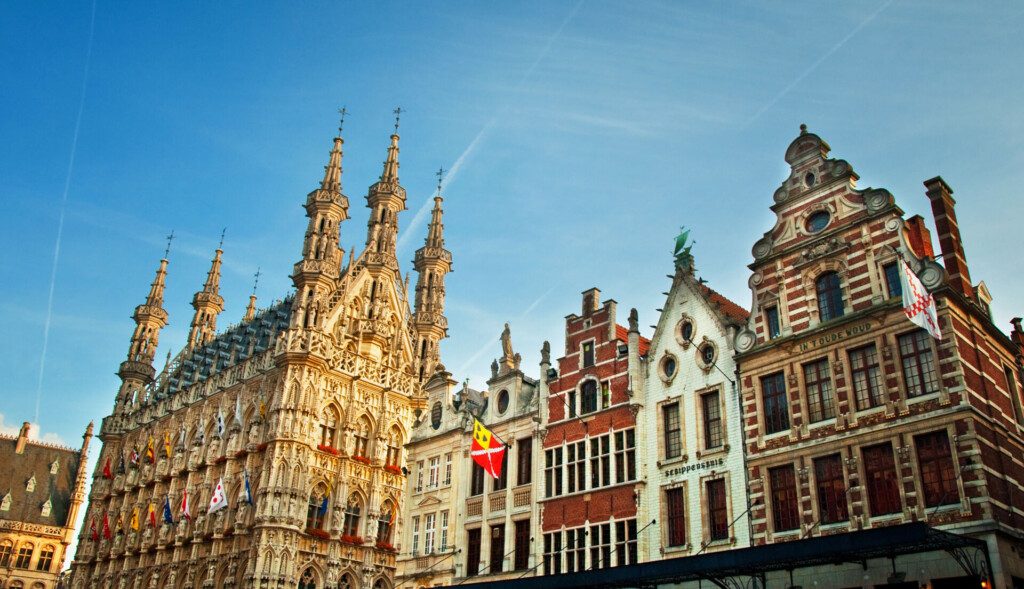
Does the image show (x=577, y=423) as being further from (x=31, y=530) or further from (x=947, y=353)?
(x=31, y=530)

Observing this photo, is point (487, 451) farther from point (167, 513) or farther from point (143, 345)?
point (143, 345)

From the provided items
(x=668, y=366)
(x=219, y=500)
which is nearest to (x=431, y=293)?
(x=219, y=500)

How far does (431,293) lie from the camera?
204ft

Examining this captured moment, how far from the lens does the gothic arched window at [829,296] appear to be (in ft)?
87.9

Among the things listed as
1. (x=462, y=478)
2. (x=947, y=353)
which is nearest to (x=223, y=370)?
(x=462, y=478)

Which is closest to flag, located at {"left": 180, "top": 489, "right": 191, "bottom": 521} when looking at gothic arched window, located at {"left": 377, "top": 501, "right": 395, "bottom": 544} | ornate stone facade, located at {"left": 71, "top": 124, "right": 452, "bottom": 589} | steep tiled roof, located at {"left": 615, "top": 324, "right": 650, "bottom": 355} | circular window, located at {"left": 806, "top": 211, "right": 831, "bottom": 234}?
ornate stone facade, located at {"left": 71, "top": 124, "right": 452, "bottom": 589}

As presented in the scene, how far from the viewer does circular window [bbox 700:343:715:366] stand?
29766mm

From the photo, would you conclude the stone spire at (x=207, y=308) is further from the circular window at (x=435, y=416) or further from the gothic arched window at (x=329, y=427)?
the circular window at (x=435, y=416)

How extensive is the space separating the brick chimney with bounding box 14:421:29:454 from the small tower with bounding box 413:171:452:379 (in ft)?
177

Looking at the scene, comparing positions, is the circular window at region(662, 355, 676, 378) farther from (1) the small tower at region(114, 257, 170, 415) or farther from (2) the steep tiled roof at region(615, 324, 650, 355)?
(1) the small tower at region(114, 257, 170, 415)

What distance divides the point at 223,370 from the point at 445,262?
17.8 meters

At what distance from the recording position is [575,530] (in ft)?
103

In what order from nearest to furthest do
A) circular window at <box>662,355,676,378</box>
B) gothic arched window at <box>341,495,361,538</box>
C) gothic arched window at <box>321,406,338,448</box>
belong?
circular window at <box>662,355,676,378</box>, gothic arched window at <box>341,495,361,538</box>, gothic arched window at <box>321,406,338,448</box>

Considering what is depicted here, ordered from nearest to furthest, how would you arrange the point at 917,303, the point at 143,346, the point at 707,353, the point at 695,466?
the point at 917,303, the point at 695,466, the point at 707,353, the point at 143,346
